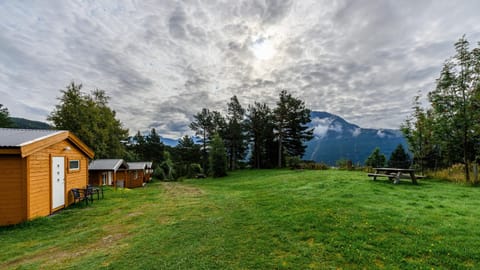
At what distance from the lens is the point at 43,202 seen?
25.0 feet

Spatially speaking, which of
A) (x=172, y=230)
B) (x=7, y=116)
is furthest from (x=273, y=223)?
(x=7, y=116)

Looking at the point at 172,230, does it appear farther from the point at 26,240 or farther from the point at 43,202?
the point at 43,202

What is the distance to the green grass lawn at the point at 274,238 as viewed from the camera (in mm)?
3406

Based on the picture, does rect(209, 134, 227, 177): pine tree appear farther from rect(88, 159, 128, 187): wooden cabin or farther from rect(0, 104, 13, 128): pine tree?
rect(0, 104, 13, 128): pine tree

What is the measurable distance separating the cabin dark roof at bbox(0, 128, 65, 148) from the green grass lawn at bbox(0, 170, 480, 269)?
270 cm

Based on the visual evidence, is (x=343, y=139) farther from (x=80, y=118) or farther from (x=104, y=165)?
(x=80, y=118)

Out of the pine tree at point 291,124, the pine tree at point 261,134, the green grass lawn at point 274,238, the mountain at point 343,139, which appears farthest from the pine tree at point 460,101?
the mountain at point 343,139

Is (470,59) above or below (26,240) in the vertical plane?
above

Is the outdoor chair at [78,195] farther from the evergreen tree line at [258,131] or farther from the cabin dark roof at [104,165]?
the evergreen tree line at [258,131]

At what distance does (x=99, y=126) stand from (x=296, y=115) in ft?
85.9

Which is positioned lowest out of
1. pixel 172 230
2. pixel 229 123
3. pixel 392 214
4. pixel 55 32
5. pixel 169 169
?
pixel 169 169

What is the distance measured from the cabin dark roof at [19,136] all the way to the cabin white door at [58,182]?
3.66ft

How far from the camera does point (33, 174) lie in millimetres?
7117

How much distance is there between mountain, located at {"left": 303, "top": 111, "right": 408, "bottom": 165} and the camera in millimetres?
132000
